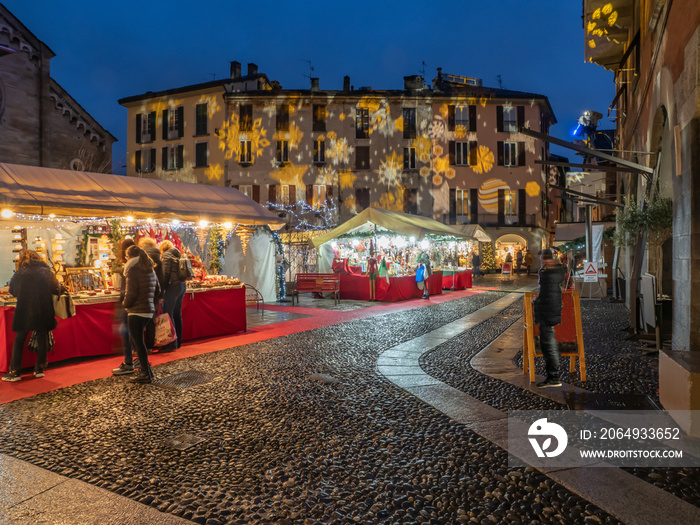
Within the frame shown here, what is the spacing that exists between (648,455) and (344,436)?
7.21ft

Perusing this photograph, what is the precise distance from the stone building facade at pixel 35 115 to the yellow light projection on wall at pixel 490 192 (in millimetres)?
23137

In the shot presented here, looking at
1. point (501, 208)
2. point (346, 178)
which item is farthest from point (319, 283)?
point (501, 208)

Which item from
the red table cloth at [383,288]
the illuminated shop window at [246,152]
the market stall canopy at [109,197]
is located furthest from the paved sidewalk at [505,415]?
the illuminated shop window at [246,152]

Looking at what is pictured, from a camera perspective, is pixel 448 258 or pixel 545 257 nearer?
pixel 545 257

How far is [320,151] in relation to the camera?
104 feet

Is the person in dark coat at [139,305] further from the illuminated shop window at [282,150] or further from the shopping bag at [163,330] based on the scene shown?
the illuminated shop window at [282,150]

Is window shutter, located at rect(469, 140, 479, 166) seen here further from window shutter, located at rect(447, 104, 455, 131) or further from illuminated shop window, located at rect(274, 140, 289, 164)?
illuminated shop window, located at rect(274, 140, 289, 164)

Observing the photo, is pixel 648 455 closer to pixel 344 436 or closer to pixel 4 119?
pixel 344 436

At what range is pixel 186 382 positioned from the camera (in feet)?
18.2

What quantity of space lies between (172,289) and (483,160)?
2915 centimetres

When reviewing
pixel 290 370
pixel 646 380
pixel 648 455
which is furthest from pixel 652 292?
pixel 290 370

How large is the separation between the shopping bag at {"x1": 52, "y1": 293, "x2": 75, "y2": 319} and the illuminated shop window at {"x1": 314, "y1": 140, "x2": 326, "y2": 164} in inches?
1045

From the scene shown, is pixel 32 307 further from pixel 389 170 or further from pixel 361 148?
pixel 389 170
